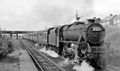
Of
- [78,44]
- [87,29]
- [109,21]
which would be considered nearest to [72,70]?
[78,44]

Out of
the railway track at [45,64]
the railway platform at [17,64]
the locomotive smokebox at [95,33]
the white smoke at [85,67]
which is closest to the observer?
the white smoke at [85,67]

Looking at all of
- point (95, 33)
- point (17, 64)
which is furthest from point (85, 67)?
point (17, 64)

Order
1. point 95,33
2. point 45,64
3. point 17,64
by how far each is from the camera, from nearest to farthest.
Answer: point 95,33
point 17,64
point 45,64

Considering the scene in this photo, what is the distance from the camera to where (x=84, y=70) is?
39.5ft

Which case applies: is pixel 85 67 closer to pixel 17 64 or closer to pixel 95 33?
pixel 95 33

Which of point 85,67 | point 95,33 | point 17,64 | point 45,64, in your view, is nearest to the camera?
point 85,67

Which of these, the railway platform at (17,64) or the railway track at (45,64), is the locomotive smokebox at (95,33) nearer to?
the railway track at (45,64)

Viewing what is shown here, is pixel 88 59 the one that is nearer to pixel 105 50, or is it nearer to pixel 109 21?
pixel 105 50

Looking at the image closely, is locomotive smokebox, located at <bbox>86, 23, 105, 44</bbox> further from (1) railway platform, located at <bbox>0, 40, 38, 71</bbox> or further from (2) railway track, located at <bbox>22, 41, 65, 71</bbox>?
(1) railway platform, located at <bbox>0, 40, 38, 71</bbox>

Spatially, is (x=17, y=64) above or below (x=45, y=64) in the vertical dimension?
above

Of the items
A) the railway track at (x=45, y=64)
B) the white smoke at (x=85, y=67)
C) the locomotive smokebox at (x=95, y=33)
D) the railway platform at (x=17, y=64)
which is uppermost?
the locomotive smokebox at (x=95, y=33)

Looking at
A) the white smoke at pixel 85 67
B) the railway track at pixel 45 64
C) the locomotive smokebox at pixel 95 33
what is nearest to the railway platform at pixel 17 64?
the railway track at pixel 45 64

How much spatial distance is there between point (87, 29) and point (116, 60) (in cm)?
392

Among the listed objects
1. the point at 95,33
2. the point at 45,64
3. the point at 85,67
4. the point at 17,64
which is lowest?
the point at 45,64
